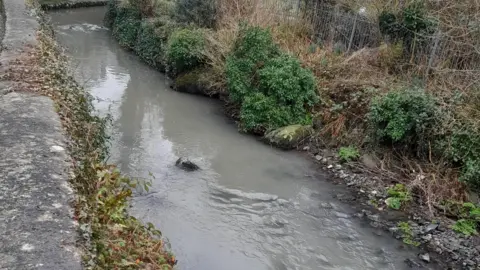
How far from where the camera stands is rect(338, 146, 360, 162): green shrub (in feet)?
29.5

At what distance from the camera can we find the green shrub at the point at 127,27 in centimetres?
1789

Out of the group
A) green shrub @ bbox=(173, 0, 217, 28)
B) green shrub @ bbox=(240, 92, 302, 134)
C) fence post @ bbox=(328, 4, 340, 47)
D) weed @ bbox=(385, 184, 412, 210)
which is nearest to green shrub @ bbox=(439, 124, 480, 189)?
weed @ bbox=(385, 184, 412, 210)

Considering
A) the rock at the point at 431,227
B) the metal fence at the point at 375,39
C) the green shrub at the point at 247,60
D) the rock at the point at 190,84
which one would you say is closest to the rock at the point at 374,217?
the rock at the point at 431,227

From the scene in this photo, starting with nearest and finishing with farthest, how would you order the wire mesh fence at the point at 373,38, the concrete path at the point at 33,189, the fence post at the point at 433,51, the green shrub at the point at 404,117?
the concrete path at the point at 33,189
the green shrub at the point at 404,117
the wire mesh fence at the point at 373,38
the fence post at the point at 433,51

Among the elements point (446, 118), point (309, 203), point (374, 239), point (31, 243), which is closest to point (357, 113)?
point (446, 118)

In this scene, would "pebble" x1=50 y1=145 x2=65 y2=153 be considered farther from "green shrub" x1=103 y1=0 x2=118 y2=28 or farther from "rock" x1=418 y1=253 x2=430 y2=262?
"green shrub" x1=103 y1=0 x2=118 y2=28

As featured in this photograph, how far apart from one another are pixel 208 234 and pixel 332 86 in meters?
5.44

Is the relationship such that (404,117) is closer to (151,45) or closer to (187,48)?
(187,48)

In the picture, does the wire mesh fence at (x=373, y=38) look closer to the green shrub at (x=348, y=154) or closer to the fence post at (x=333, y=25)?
the fence post at (x=333, y=25)

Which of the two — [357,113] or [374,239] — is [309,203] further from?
[357,113]

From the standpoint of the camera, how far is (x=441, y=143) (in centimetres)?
781

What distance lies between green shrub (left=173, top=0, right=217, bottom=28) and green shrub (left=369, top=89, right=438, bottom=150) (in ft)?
24.0

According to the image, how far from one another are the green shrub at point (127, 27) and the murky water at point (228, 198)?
594cm

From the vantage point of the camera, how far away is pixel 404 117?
8.21 metres
